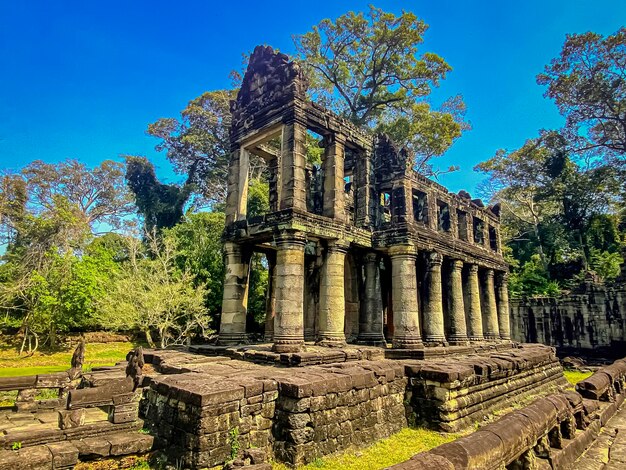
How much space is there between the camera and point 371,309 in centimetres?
1295

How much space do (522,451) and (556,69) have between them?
34444mm

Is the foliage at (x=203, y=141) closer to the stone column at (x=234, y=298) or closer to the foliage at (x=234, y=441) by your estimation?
A: the stone column at (x=234, y=298)

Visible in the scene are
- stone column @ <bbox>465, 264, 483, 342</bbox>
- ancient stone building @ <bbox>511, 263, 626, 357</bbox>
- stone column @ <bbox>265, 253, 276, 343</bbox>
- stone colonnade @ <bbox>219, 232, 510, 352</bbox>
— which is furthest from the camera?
ancient stone building @ <bbox>511, 263, 626, 357</bbox>

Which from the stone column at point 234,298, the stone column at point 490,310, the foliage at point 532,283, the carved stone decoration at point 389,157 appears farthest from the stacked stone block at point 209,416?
the foliage at point 532,283

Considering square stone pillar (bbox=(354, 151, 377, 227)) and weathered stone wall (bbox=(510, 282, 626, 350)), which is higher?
square stone pillar (bbox=(354, 151, 377, 227))

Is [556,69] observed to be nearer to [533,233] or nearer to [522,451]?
[533,233]

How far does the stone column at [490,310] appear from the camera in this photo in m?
17.8

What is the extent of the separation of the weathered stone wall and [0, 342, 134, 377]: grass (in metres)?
24.9

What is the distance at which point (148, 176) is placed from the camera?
97.5ft

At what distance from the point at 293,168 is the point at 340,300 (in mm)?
4133

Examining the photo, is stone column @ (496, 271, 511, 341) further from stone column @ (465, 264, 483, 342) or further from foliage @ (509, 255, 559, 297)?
foliage @ (509, 255, 559, 297)

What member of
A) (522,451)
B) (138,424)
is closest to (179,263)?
(138,424)

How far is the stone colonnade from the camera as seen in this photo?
1001 cm

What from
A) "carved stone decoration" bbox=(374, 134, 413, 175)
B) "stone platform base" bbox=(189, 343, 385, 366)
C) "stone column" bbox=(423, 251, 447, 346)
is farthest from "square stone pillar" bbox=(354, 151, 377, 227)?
"stone platform base" bbox=(189, 343, 385, 366)
